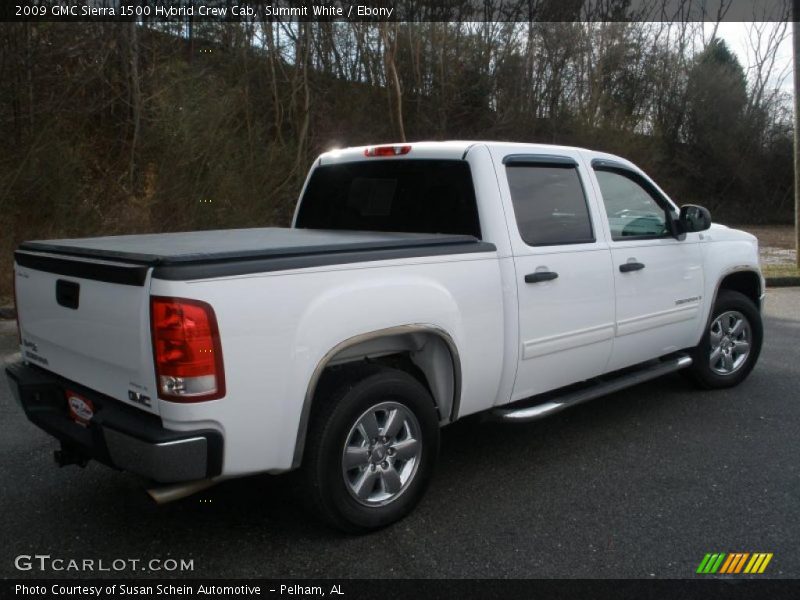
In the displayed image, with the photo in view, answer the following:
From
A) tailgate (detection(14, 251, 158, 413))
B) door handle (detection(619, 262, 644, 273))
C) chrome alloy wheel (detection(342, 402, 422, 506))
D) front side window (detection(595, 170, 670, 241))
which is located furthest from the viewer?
front side window (detection(595, 170, 670, 241))

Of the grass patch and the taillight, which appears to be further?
the grass patch

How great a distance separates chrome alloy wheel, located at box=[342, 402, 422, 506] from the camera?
346 centimetres

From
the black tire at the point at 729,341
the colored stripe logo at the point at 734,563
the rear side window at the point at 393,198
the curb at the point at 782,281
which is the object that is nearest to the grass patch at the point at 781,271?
the curb at the point at 782,281

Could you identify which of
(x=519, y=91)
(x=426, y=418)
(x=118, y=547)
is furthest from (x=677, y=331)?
(x=519, y=91)

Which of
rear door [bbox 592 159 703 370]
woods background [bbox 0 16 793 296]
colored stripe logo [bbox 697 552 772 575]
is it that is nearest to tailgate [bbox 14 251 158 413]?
colored stripe logo [bbox 697 552 772 575]

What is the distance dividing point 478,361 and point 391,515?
89 cm

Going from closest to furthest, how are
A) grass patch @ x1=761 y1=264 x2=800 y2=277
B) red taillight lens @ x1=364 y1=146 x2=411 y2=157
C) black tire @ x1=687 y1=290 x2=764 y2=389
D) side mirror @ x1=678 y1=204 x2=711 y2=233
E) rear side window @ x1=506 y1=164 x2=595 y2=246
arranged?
1. rear side window @ x1=506 y1=164 x2=595 y2=246
2. red taillight lens @ x1=364 y1=146 x2=411 y2=157
3. side mirror @ x1=678 y1=204 x2=711 y2=233
4. black tire @ x1=687 y1=290 x2=764 y2=389
5. grass patch @ x1=761 y1=264 x2=800 y2=277

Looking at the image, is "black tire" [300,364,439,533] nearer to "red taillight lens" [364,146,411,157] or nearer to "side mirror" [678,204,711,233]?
"red taillight lens" [364,146,411,157]

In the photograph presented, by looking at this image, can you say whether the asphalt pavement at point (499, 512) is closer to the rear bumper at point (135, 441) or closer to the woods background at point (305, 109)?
the rear bumper at point (135, 441)

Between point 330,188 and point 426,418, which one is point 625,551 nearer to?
point 426,418

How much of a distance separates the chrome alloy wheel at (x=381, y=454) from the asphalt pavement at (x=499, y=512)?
0.22m

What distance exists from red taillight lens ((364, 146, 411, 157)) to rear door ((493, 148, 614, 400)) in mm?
574

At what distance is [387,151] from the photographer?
4520mm

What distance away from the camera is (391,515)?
11.8 feet
